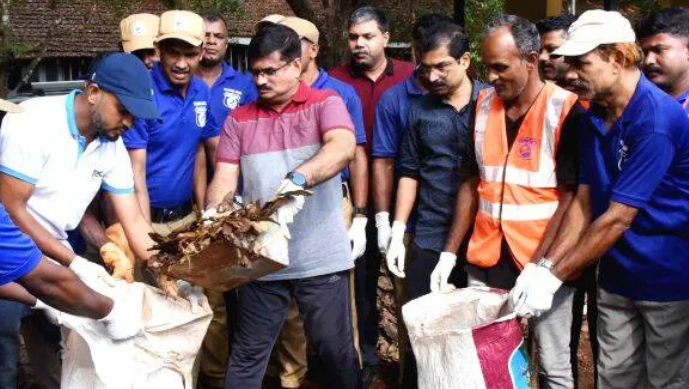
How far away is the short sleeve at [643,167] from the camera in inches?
133

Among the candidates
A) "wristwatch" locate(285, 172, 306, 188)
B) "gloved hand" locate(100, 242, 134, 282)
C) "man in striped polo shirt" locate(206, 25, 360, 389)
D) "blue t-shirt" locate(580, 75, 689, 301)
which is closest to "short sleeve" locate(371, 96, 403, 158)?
"man in striped polo shirt" locate(206, 25, 360, 389)

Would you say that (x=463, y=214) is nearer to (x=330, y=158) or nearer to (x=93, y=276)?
(x=330, y=158)

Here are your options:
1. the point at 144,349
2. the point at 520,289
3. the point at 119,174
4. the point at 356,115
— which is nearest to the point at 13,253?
the point at 144,349

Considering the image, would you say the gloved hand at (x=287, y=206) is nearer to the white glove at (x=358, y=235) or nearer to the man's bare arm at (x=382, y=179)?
the white glove at (x=358, y=235)

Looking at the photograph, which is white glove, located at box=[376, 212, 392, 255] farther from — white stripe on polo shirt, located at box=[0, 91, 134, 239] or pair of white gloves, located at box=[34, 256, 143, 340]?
pair of white gloves, located at box=[34, 256, 143, 340]

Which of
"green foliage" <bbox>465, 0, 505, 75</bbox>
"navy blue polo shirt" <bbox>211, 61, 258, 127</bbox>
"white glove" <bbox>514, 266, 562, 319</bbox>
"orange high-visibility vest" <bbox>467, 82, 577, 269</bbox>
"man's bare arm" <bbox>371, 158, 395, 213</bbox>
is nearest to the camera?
"white glove" <bbox>514, 266, 562, 319</bbox>

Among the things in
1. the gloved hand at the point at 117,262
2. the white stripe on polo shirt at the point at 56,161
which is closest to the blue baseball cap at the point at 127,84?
the white stripe on polo shirt at the point at 56,161

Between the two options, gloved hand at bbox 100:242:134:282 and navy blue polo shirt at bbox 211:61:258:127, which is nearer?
gloved hand at bbox 100:242:134:282

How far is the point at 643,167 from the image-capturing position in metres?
3.40

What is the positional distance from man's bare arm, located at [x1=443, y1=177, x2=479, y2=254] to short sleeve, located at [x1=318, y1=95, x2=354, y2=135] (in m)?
0.62

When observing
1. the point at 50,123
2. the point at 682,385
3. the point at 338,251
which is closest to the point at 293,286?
the point at 338,251

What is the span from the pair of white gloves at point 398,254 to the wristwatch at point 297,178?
0.82 metres

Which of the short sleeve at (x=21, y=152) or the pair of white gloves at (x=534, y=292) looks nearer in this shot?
the pair of white gloves at (x=534, y=292)

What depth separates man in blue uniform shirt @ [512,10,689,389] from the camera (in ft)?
11.3
